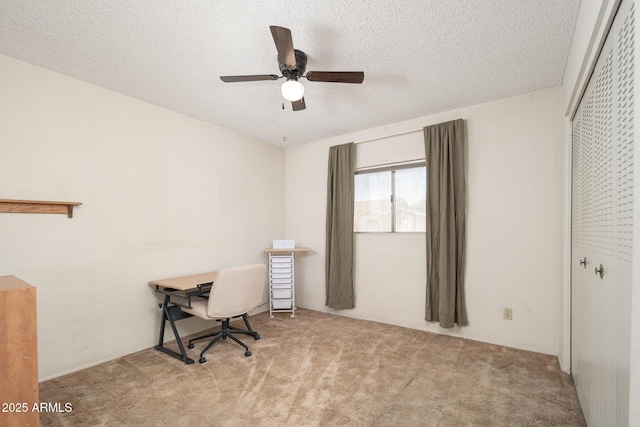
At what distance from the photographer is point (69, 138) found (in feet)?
7.95

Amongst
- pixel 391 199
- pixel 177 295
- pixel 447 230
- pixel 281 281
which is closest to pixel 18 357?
pixel 177 295

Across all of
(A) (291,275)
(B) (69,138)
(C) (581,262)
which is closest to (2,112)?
(B) (69,138)

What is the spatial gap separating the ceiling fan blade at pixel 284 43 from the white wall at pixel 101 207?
6.27ft

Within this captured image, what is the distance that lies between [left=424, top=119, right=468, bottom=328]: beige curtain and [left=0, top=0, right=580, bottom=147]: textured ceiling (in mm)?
418

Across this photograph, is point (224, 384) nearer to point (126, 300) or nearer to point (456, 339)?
point (126, 300)

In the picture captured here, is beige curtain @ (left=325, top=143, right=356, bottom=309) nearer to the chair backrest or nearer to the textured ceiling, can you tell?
the textured ceiling

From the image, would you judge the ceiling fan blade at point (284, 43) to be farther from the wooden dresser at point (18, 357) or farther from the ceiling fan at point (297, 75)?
the wooden dresser at point (18, 357)

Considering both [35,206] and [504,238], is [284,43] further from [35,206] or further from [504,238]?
[504,238]

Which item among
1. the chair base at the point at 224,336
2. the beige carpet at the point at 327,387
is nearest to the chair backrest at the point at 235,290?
the chair base at the point at 224,336

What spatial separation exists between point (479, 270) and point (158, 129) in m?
3.63

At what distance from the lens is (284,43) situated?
1661 mm

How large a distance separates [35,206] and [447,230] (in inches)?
142

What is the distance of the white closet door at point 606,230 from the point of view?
110 cm

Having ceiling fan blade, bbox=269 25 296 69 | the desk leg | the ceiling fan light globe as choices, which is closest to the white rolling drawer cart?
the desk leg
